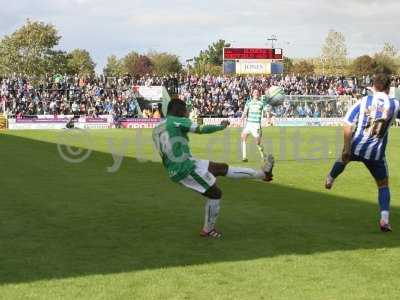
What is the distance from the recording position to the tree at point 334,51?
89938mm

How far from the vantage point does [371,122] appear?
8602 millimetres

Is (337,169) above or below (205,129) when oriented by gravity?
below

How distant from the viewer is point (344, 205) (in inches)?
428

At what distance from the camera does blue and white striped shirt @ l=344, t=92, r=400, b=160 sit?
8.56 m

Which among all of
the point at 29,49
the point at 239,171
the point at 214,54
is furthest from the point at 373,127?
the point at 214,54

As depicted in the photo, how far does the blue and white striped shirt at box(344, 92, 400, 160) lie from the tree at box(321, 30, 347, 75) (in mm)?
83729

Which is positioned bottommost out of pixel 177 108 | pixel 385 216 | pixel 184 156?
pixel 385 216

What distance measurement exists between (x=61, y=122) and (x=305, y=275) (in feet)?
136

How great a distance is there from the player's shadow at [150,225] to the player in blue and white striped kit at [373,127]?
Answer: 0.87 m

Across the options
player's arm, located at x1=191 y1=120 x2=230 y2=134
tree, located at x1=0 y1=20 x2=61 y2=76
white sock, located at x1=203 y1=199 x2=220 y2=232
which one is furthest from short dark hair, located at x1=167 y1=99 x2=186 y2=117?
tree, located at x1=0 y1=20 x2=61 y2=76

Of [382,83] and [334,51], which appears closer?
[382,83]

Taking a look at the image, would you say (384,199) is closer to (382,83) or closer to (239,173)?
(382,83)

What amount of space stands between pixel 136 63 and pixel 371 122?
12447 centimetres

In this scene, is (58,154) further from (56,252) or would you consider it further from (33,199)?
(56,252)
